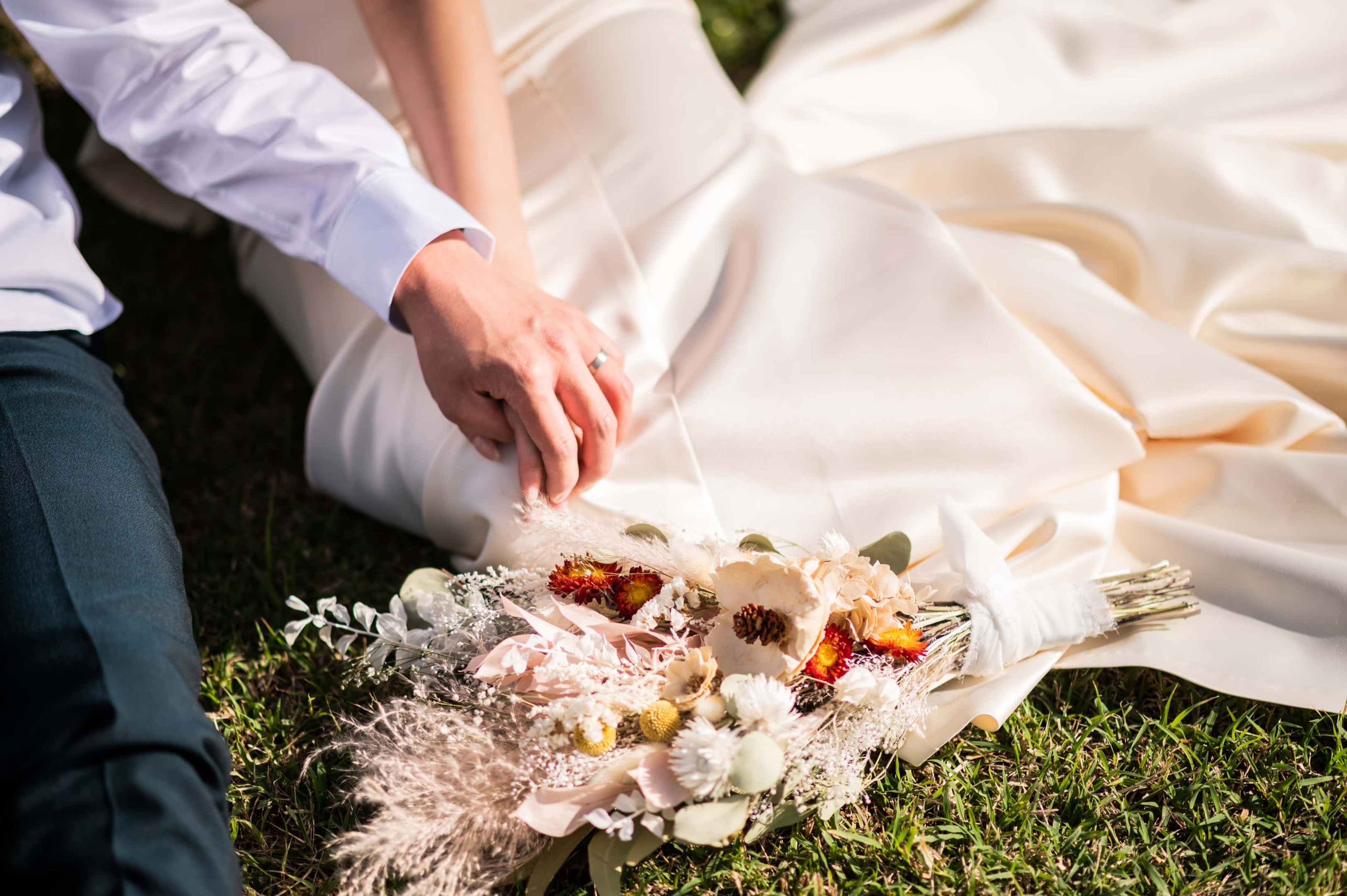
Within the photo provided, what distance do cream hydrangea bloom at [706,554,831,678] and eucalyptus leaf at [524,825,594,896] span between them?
314mm

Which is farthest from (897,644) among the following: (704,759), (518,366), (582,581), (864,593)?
(518,366)

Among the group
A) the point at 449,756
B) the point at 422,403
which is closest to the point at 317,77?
the point at 422,403

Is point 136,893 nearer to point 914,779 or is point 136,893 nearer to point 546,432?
point 546,432

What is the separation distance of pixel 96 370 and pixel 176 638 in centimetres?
61

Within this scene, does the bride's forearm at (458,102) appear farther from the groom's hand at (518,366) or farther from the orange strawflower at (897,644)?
the orange strawflower at (897,644)

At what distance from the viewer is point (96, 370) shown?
152cm

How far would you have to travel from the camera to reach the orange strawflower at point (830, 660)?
1.19m

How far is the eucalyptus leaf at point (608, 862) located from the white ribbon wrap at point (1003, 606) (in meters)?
0.57

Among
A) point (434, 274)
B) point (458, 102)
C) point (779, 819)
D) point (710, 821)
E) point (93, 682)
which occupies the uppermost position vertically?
point (458, 102)

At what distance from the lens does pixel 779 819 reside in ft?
4.00

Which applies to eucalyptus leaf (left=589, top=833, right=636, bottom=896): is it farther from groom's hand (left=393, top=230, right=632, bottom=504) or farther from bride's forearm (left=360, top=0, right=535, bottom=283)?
bride's forearm (left=360, top=0, right=535, bottom=283)

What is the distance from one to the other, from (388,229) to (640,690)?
82 cm

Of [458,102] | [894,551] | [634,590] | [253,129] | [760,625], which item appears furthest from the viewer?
[458,102]

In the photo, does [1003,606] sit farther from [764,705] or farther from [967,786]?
[764,705]
